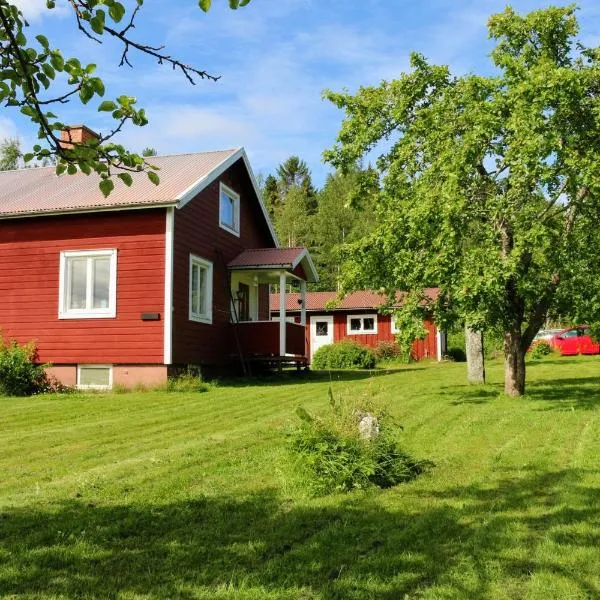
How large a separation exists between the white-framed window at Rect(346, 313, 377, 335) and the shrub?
25.3 ft

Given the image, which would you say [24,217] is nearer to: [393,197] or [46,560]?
[393,197]

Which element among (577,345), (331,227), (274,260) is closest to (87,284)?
(274,260)

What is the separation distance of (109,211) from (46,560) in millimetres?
13355

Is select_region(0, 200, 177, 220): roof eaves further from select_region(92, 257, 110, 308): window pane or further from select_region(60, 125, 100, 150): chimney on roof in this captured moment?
select_region(60, 125, 100, 150): chimney on roof

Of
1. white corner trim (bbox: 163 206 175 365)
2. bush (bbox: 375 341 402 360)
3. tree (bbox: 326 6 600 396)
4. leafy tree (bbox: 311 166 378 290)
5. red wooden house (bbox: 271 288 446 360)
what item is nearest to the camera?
tree (bbox: 326 6 600 396)

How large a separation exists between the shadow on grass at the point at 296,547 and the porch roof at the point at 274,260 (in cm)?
1345

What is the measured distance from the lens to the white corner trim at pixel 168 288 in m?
15.9

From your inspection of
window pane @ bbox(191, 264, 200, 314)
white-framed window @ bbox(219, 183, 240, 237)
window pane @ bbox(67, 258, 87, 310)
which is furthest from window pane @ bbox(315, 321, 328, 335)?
window pane @ bbox(67, 258, 87, 310)

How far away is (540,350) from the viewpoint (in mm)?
33844

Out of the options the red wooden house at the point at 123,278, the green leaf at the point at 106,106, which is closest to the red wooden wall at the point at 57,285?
the red wooden house at the point at 123,278

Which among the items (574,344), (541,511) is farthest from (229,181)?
(574,344)

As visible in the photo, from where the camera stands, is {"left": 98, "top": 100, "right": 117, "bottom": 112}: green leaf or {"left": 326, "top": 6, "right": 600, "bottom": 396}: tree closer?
{"left": 98, "top": 100, "right": 117, "bottom": 112}: green leaf

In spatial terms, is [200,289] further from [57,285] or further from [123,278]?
[57,285]

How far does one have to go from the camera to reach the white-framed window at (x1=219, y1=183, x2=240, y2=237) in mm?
19642
